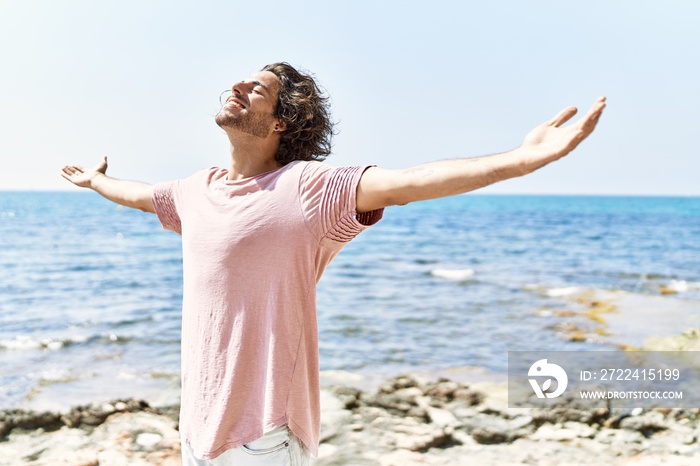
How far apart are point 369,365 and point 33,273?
1234cm

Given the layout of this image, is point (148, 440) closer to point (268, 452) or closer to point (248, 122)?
point (268, 452)

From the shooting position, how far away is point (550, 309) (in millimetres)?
12391

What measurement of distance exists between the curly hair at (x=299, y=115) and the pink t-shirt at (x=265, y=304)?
0.36 metres

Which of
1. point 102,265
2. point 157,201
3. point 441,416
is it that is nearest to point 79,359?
point 441,416

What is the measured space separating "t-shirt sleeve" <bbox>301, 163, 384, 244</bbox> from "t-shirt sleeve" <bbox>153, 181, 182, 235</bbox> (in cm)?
79

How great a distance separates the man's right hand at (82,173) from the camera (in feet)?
11.6

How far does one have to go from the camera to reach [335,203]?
7.61 ft

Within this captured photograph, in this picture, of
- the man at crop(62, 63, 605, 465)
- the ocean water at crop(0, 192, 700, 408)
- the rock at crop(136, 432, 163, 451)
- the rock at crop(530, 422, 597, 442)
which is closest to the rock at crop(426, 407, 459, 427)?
the rock at crop(530, 422, 597, 442)

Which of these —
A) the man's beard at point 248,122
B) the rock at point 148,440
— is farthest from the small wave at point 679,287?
the man's beard at point 248,122

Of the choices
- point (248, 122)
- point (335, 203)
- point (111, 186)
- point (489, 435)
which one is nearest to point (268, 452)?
point (335, 203)

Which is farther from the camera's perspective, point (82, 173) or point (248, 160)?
point (82, 173)

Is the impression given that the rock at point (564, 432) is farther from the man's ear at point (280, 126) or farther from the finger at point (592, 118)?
the finger at point (592, 118)

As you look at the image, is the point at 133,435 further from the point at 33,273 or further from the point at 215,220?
the point at 33,273

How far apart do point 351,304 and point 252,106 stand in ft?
32.9
